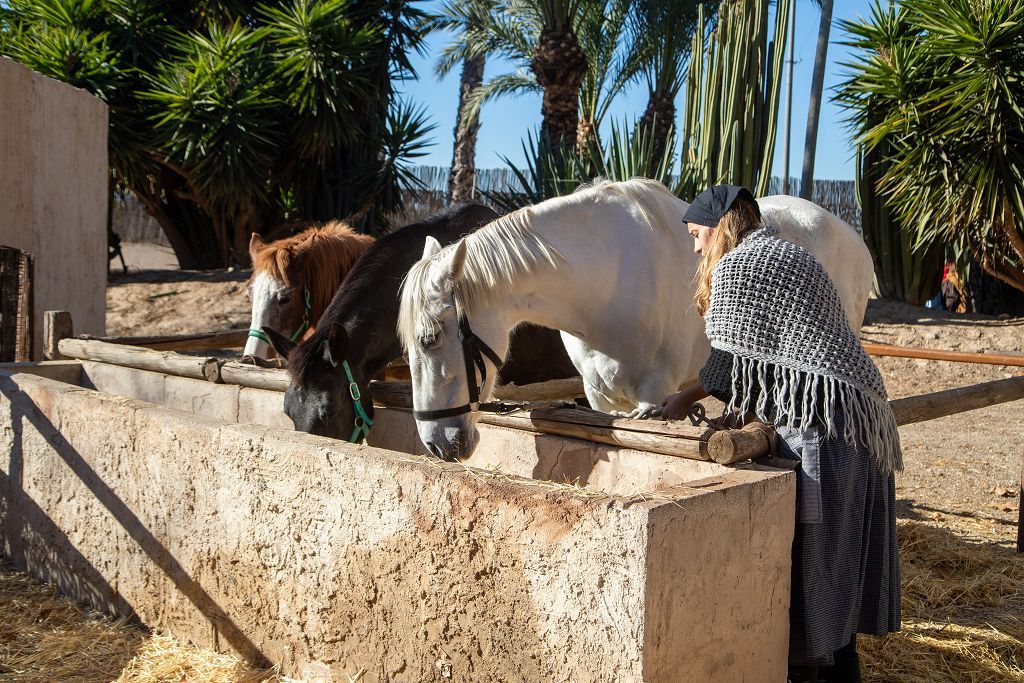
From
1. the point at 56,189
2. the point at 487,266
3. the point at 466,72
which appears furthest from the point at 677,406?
the point at 466,72

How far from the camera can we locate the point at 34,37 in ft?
44.8

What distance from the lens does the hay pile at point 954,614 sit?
9.78 ft

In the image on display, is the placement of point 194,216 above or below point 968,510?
above

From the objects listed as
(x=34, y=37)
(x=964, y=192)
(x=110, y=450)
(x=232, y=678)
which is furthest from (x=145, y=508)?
(x=34, y=37)

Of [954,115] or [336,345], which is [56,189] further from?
[954,115]

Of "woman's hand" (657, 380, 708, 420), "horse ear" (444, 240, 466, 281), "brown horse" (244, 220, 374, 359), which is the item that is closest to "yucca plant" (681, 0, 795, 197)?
"brown horse" (244, 220, 374, 359)

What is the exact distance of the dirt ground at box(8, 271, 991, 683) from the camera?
9.96 ft

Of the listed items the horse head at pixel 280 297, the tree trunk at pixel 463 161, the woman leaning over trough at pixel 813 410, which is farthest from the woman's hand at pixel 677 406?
the tree trunk at pixel 463 161

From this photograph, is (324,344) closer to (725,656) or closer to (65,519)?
(65,519)

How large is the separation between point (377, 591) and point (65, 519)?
192 centimetres

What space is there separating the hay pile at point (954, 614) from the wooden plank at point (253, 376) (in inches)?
106

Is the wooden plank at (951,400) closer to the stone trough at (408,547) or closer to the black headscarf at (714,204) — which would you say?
the black headscarf at (714,204)

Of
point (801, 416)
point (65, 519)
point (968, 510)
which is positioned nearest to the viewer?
point (801, 416)

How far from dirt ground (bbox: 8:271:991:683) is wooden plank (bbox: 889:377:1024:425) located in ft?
2.43
